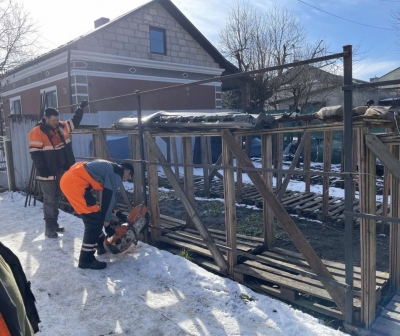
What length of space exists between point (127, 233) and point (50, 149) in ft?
7.20

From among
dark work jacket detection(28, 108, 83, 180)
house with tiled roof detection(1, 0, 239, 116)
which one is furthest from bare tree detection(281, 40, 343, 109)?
dark work jacket detection(28, 108, 83, 180)

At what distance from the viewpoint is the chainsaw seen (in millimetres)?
4656

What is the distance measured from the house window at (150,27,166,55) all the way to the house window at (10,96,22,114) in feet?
28.0

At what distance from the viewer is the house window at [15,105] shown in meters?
19.5

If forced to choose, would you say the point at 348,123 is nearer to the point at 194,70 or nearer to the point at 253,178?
the point at 253,178

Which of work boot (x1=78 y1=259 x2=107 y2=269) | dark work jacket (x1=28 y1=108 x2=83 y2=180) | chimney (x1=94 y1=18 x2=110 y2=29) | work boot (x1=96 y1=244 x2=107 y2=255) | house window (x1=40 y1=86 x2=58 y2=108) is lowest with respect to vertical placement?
work boot (x1=78 y1=259 x2=107 y2=269)

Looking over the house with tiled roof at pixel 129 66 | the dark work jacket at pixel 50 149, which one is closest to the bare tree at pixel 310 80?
the house with tiled roof at pixel 129 66

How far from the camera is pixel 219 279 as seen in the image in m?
3.95

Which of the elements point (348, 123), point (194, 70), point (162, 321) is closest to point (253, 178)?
point (348, 123)

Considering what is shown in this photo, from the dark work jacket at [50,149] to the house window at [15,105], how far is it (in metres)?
15.6

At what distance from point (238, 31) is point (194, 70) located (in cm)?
609

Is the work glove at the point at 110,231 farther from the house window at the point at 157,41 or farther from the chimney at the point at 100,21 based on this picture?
the chimney at the point at 100,21

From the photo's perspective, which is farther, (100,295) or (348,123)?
(100,295)

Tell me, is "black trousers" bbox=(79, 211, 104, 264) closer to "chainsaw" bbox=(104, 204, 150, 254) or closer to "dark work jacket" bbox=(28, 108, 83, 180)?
"chainsaw" bbox=(104, 204, 150, 254)
